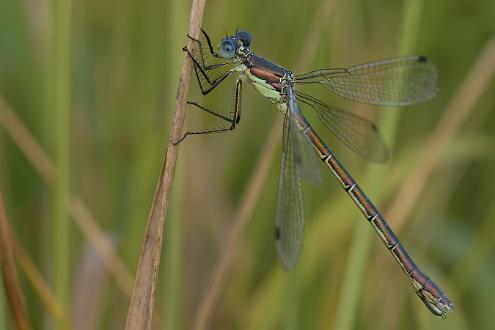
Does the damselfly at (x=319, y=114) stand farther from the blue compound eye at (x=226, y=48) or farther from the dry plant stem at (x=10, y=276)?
the dry plant stem at (x=10, y=276)

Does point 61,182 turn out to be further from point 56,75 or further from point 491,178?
point 491,178

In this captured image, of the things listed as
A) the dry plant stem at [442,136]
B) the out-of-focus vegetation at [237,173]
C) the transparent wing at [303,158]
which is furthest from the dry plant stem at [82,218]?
the dry plant stem at [442,136]

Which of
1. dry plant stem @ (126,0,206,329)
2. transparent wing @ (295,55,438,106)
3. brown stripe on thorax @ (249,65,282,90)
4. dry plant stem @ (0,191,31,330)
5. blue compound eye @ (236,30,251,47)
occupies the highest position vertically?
blue compound eye @ (236,30,251,47)

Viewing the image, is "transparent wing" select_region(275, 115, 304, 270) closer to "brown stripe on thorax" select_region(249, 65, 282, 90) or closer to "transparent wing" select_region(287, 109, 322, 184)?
"transparent wing" select_region(287, 109, 322, 184)

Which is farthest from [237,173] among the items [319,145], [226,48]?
[226,48]

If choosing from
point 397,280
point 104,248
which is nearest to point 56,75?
point 104,248

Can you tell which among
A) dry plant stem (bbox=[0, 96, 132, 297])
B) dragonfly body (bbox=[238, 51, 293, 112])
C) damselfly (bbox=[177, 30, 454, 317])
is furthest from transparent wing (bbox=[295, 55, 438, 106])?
dry plant stem (bbox=[0, 96, 132, 297])

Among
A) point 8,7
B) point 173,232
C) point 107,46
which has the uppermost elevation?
point 8,7
